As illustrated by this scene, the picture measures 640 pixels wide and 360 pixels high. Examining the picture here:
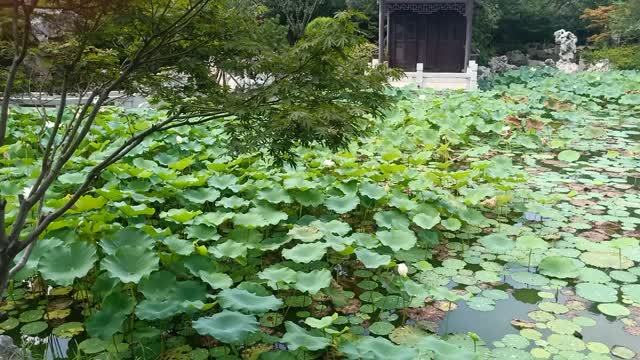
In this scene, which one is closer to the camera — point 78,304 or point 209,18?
point 209,18

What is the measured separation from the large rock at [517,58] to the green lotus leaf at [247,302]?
24088 millimetres

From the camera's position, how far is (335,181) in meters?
4.84

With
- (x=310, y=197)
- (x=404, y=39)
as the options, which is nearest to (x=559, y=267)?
(x=310, y=197)

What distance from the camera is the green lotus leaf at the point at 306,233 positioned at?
386cm

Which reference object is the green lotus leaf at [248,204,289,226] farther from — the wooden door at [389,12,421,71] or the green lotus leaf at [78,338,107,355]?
the wooden door at [389,12,421,71]

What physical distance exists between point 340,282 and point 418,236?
3.07ft

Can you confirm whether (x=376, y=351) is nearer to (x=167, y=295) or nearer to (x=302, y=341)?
(x=302, y=341)

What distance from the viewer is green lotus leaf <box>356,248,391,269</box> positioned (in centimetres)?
348

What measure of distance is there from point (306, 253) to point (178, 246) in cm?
79

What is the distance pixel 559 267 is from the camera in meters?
3.93

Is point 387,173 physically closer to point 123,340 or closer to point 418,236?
point 418,236

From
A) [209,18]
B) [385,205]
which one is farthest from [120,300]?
[385,205]

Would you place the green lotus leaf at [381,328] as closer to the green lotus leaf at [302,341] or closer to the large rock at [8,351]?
the green lotus leaf at [302,341]

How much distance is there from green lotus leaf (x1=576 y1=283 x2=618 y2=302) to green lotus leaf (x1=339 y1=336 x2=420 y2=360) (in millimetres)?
1613
